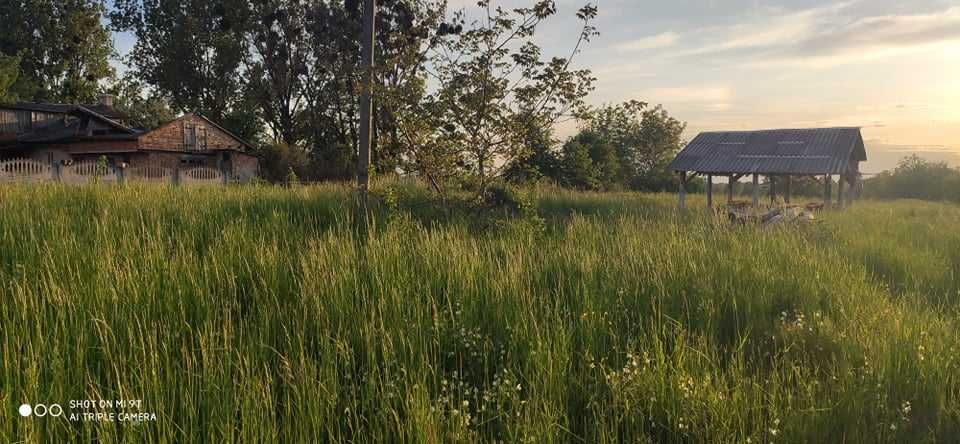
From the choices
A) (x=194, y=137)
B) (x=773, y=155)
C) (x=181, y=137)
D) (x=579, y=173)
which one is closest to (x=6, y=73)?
(x=181, y=137)

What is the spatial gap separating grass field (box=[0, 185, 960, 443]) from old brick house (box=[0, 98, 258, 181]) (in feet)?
107

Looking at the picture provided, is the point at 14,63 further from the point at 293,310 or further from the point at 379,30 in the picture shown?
the point at 293,310

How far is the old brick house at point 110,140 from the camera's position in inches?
1378

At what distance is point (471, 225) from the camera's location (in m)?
9.55

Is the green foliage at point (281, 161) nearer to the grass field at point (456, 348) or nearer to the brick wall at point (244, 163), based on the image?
the brick wall at point (244, 163)

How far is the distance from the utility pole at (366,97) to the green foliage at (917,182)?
43604 millimetres

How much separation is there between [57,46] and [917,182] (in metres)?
66.7

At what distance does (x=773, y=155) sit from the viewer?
21.8 meters

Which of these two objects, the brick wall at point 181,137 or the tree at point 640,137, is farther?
the tree at point 640,137

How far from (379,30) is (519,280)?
32237 mm

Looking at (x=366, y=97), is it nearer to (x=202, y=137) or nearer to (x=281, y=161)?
(x=281, y=161)

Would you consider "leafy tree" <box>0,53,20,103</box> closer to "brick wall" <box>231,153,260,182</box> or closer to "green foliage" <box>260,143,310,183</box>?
"brick wall" <box>231,153,260,182</box>

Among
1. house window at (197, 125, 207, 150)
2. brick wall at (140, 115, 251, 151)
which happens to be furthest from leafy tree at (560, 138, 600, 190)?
house window at (197, 125, 207, 150)

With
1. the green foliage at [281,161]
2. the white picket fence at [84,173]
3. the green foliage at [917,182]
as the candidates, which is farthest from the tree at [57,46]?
the green foliage at [917,182]
